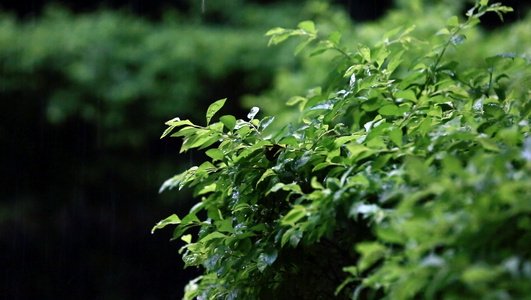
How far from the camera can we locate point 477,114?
131 cm

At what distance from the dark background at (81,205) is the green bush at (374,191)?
5.02m

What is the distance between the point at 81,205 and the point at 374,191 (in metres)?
6.35

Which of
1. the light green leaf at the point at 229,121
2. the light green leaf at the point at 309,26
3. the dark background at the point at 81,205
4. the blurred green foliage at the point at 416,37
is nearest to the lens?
the light green leaf at the point at 229,121

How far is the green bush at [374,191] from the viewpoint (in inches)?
28.8

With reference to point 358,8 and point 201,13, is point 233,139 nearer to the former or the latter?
point 201,13

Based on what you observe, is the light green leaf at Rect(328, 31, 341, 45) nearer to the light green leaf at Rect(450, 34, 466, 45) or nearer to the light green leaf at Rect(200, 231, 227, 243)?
the light green leaf at Rect(450, 34, 466, 45)

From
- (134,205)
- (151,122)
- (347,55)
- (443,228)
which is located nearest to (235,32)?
(151,122)

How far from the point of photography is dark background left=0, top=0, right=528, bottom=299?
6504mm

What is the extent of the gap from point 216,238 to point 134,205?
18.1 ft

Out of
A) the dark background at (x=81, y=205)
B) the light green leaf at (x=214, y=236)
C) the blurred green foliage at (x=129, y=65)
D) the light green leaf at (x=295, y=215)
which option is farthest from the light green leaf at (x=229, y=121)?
the dark background at (x=81, y=205)

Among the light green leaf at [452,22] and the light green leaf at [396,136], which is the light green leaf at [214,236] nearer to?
the light green leaf at [396,136]

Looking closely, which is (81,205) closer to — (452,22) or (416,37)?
(416,37)

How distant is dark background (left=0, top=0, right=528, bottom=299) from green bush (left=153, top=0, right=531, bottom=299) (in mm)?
5017

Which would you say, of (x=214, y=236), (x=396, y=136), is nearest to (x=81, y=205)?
(x=214, y=236)
